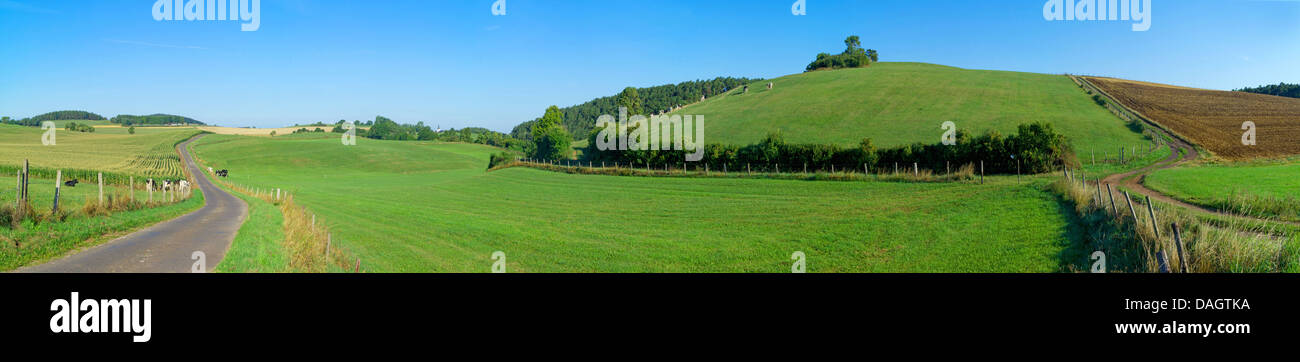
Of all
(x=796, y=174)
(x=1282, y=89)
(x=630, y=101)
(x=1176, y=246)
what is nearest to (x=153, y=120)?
(x=630, y=101)

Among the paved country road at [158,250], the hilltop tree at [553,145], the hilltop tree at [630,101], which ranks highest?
the hilltop tree at [630,101]

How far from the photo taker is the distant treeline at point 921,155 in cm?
3158

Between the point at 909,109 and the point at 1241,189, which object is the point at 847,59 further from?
the point at 1241,189

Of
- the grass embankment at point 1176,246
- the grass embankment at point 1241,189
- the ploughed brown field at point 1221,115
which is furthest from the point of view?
the ploughed brown field at point 1221,115

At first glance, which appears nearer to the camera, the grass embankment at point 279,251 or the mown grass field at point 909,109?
the grass embankment at point 279,251

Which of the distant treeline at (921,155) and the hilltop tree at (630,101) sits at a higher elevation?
the hilltop tree at (630,101)

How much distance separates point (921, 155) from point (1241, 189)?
1606cm

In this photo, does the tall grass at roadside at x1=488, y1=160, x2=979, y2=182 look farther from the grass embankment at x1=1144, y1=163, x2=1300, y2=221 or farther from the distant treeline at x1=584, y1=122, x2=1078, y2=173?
the grass embankment at x1=1144, y1=163, x2=1300, y2=221

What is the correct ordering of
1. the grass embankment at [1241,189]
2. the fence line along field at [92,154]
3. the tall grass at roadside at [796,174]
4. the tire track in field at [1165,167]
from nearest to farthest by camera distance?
the grass embankment at [1241,189] < the tire track in field at [1165,167] < the tall grass at roadside at [796,174] < the fence line along field at [92,154]

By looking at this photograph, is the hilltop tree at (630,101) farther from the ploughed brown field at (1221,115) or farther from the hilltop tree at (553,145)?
the ploughed brown field at (1221,115)

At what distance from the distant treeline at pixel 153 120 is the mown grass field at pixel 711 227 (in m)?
110

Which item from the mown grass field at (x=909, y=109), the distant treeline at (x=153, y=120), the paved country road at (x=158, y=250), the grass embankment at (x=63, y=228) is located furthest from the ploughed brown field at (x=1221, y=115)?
the distant treeline at (x=153, y=120)

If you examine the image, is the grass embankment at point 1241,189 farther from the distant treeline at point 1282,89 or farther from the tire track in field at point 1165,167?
the distant treeline at point 1282,89

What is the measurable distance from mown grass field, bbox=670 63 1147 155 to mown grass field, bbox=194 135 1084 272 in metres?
19.6
